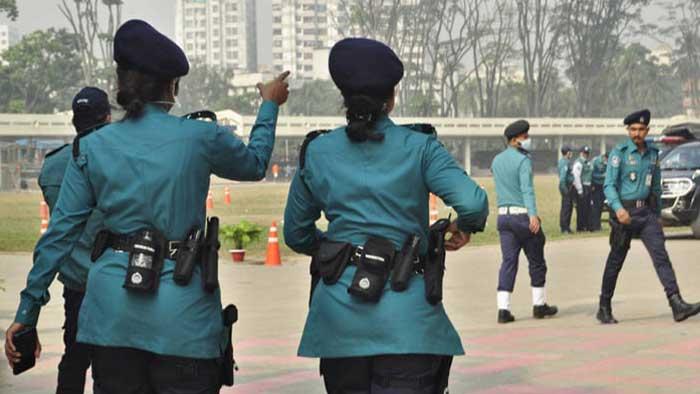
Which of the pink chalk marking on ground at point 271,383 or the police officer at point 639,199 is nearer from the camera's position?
the pink chalk marking on ground at point 271,383

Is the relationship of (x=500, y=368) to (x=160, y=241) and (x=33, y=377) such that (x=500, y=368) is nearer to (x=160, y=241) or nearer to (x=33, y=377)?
(x=33, y=377)

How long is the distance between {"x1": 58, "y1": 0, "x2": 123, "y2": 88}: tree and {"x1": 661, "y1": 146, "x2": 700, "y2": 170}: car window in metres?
61.3

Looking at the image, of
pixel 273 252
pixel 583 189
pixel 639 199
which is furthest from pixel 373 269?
pixel 583 189

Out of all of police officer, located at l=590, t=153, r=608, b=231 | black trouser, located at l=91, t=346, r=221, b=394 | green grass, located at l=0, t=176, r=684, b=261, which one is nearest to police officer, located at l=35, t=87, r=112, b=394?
black trouser, located at l=91, t=346, r=221, b=394

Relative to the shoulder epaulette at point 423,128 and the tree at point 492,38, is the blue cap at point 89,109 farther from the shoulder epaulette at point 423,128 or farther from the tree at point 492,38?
the tree at point 492,38

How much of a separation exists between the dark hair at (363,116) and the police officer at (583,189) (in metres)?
21.2

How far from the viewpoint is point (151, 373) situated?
435 cm

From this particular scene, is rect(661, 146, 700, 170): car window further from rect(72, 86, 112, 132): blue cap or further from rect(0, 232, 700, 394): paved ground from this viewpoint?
rect(72, 86, 112, 132): blue cap

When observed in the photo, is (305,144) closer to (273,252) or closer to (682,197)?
(273,252)

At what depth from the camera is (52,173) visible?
624cm

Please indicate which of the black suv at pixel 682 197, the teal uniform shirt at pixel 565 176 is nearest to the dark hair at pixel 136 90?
the black suv at pixel 682 197

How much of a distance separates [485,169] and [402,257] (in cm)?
7705

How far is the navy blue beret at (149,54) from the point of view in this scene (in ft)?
14.6

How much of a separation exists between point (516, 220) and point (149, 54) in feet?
24.7
